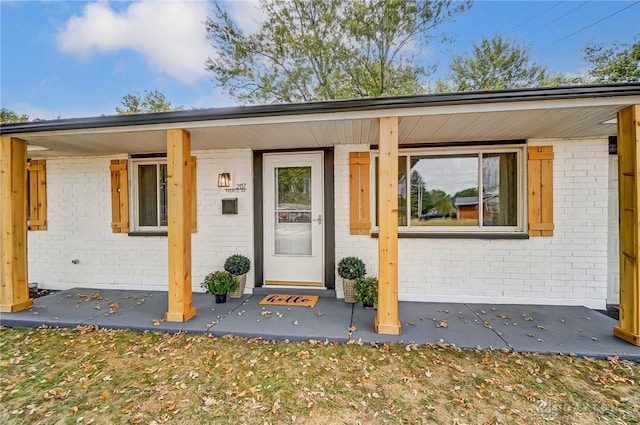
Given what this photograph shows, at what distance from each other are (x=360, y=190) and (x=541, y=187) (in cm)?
244

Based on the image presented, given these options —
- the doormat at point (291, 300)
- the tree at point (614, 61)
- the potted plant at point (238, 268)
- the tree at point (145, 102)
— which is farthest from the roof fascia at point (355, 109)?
the tree at point (145, 102)

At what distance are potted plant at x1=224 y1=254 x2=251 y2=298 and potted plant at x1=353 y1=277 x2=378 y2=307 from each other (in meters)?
1.70

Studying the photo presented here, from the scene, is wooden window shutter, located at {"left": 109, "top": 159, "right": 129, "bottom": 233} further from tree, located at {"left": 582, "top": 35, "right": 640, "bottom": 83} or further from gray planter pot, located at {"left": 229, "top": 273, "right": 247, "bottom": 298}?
→ tree, located at {"left": 582, "top": 35, "right": 640, "bottom": 83}

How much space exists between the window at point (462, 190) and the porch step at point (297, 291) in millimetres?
1496

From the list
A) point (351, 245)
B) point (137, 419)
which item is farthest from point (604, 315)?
point (137, 419)

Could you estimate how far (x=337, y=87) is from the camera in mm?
9195

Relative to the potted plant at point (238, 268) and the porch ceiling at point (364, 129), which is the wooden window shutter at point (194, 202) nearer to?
the porch ceiling at point (364, 129)

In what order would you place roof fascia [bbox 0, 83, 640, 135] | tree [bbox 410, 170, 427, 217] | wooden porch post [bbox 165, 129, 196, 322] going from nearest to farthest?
roof fascia [bbox 0, 83, 640, 135] → wooden porch post [bbox 165, 129, 196, 322] → tree [bbox 410, 170, 427, 217]

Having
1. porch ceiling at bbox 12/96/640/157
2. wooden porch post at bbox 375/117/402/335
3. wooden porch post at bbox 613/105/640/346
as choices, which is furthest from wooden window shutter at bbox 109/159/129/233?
wooden porch post at bbox 613/105/640/346

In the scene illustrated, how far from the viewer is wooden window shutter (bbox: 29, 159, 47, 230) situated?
5.09 meters

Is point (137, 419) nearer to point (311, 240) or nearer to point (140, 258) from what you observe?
point (311, 240)

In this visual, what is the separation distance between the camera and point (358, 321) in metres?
3.42

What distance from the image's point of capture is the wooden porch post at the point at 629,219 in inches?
104

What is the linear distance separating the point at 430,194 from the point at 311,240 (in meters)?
1.95
